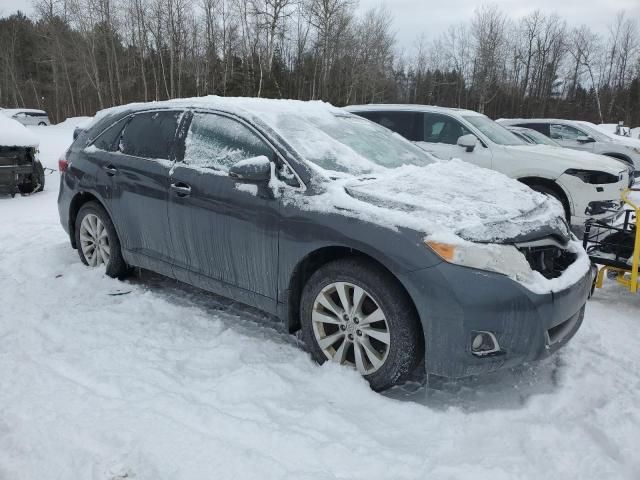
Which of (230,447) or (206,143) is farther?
(206,143)

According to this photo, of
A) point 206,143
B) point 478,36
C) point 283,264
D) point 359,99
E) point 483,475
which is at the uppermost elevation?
point 478,36

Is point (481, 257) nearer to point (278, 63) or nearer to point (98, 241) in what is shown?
point (98, 241)

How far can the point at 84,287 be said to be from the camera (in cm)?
445

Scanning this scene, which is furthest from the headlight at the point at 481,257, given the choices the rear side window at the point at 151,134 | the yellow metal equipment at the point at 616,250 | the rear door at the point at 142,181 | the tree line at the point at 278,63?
the tree line at the point at 278,63

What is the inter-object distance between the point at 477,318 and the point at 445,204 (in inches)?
28.6

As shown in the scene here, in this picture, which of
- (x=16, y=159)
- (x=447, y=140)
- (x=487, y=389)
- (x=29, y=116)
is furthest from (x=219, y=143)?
(x=29, y=116)

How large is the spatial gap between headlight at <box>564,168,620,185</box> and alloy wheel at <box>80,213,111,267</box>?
19.5 ft

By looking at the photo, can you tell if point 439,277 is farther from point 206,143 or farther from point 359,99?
point 359,99

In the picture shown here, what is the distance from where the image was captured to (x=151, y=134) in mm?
4250

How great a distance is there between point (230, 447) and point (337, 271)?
1123 mm

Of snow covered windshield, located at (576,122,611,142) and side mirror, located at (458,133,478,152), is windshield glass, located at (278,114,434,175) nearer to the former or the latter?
side mirror, located at (458,133,478,152)

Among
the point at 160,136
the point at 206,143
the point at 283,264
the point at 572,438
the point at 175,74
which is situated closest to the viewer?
the point at 572,438

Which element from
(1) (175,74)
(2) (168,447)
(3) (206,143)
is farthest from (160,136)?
(1) (175,74)

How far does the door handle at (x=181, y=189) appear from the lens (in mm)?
3748
